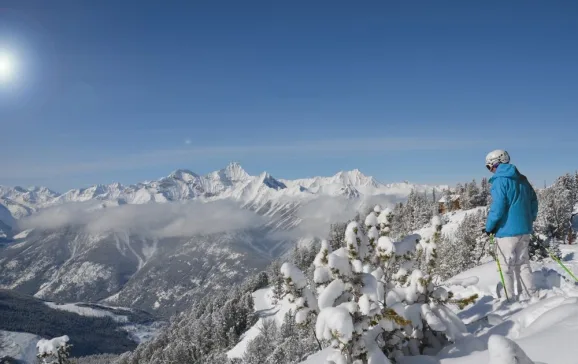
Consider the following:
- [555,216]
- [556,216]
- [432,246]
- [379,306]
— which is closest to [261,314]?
[555,216]

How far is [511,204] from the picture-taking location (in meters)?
9.13

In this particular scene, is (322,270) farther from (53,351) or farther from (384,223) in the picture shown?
(53,351)

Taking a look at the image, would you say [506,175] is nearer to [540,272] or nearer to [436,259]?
[436,259]

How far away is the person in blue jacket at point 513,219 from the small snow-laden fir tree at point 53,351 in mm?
22154

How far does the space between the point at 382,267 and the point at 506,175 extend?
4.11 m

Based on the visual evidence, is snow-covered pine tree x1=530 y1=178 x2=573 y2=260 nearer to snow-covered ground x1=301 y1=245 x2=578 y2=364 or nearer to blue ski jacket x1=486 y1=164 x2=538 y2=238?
blue ski jacket x1=486 y1=164 x2=538 y2=238

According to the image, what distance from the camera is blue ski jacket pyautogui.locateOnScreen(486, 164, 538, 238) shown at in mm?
9055

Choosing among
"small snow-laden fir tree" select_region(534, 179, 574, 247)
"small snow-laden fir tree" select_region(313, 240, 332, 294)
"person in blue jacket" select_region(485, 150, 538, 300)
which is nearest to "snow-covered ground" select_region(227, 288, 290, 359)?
"small snow-laden fir tree" select_region(534, 179, 574, 247)

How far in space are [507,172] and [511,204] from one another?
784 millimetres

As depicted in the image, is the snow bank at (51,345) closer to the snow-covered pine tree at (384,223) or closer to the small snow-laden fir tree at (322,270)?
the small snow-laden fir tree at (322,270)

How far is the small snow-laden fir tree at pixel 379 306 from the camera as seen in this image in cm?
584

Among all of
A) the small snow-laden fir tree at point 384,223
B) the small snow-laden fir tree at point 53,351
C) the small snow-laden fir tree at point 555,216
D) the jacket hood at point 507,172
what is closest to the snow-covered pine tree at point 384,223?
the small snow-laden fir tree at point 384,223

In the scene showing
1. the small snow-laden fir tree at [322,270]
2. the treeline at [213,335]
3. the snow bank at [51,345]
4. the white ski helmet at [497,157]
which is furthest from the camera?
the treeline at [213,335]

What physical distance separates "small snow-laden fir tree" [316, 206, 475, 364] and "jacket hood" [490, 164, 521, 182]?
8.90ft
